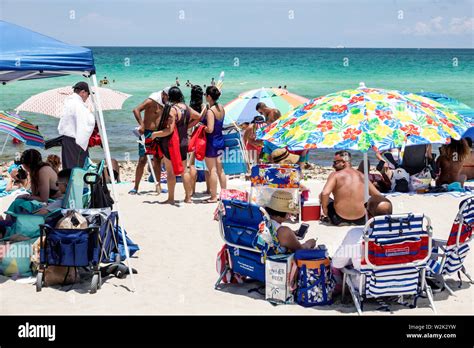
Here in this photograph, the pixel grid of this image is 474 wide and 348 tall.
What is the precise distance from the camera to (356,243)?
5.48 metres

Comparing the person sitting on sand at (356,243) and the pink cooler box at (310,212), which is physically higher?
the person sitting on sand at (356,243)

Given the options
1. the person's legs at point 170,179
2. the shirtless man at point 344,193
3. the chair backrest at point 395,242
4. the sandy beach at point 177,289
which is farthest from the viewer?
the person's legs at point 170,179

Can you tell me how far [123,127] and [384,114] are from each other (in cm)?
1733

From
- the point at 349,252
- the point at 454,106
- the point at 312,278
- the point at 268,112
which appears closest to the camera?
the point at 349,252

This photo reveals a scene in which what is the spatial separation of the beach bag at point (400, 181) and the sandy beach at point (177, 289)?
1568 mm

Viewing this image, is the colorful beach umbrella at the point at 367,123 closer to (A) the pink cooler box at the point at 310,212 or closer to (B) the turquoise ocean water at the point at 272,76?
(A) the pink cooler box at the point at 310,212

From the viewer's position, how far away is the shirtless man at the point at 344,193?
26.1ft

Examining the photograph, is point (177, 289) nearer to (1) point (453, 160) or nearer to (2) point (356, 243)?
(2) point (356, 243)

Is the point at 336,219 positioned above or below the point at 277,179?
below

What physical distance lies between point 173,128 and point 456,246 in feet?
14.2

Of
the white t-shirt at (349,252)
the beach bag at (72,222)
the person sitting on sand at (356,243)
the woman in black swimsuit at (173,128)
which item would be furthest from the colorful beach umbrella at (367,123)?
the woman in black swimsuit at (173,128)

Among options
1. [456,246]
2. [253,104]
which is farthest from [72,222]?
[253,104]

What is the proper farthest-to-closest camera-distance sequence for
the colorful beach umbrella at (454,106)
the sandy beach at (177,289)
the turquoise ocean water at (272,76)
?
1. the turquoise ocean water at (272,76)
2. the colorful beach umbrella at (454,106)
3. the sandy beach at (177,289)
